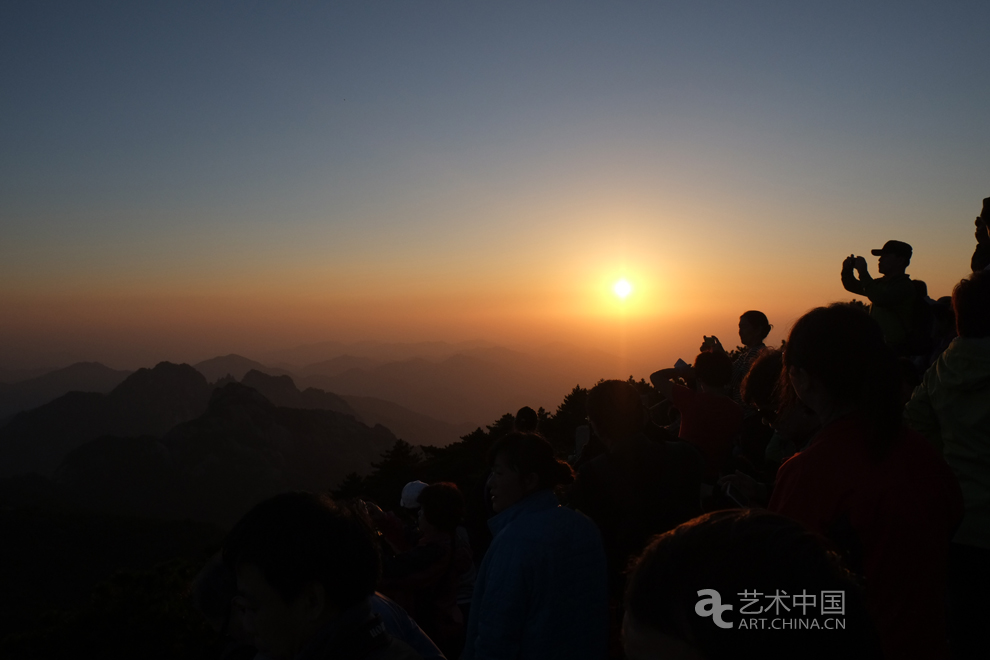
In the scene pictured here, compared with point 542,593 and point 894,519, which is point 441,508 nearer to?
point 542,593

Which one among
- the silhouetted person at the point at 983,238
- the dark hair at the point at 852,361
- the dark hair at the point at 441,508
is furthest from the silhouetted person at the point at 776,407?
the silhouetted person at the point at 983,238

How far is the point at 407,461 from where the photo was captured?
18.4 m

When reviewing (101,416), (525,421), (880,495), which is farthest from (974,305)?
(101,416)

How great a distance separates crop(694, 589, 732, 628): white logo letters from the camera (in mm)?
1077

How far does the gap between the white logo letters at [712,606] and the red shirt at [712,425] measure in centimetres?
451

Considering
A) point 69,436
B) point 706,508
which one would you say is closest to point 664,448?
point 706,508

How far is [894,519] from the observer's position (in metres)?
2.05

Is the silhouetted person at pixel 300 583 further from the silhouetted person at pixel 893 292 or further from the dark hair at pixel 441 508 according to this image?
the silhouetted person at pixel 893 292

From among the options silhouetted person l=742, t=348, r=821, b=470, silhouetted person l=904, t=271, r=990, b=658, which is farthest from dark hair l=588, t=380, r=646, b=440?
silhouetted person l=904, t=271, r=990, b=658

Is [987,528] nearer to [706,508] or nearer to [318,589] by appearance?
[706,508]

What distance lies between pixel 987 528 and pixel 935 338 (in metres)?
4.03

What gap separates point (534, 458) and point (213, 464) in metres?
105

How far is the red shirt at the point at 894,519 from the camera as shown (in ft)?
6.75

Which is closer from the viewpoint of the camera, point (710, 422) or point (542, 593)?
point (542, 593)
